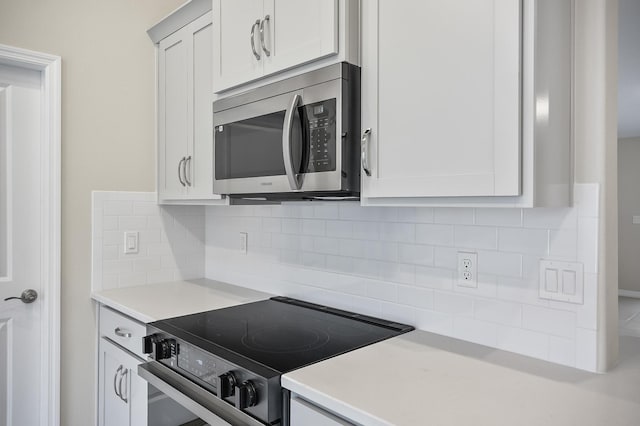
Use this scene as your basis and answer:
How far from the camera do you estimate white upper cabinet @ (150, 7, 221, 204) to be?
204cm

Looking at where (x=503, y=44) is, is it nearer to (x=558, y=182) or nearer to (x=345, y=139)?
(x=558, y=182)

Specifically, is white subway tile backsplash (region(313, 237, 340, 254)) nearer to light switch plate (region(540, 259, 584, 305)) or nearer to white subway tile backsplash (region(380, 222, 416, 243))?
white subway tile backsplash (region(380, 222, 416, 243))

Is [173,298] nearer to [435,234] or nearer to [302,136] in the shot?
[302,136]

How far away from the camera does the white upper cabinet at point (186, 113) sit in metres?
2.04

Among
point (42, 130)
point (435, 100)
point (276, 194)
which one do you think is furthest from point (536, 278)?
point (42, 130)

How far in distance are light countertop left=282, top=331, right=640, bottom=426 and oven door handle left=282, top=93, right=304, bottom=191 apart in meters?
0.58

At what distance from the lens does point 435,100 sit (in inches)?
45.3

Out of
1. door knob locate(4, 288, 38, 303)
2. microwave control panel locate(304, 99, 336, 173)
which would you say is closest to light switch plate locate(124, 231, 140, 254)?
door knob locate(4, 288, 38, 303)

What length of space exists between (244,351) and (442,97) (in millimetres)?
957

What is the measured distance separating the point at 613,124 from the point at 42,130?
239cm

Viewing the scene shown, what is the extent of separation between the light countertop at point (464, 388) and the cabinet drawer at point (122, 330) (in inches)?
38.8

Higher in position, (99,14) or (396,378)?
(99,14)

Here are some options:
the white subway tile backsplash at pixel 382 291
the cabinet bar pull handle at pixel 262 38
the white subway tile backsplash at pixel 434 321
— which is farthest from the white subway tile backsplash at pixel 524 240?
the cabinet bar pull handle at pixel 262 38

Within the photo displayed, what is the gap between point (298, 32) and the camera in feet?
4.77
